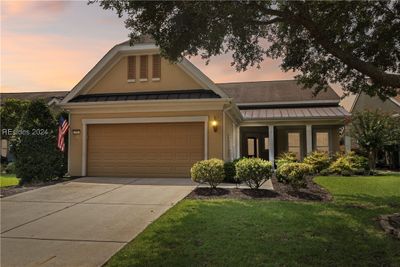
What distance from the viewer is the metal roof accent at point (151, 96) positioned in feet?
46.1

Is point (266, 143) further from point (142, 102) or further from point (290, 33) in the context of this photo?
point (290, 33)

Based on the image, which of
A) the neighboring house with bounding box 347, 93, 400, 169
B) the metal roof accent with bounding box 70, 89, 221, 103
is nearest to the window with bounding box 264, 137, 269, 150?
the neighboring house with bounding box 347, 93, 400, 169

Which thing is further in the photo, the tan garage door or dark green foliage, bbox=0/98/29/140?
dark green foliage, bbox=0/98/29/140

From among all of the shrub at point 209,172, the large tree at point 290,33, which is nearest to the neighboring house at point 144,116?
the shrub at point 209,172

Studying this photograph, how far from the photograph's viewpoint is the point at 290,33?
851cm

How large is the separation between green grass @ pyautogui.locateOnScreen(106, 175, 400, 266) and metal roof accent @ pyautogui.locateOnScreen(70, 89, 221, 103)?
242 inches

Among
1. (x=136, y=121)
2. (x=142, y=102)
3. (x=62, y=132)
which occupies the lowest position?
(x=62, y=132)

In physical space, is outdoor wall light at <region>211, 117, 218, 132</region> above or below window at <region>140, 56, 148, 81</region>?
below

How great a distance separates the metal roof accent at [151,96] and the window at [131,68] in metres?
0.75

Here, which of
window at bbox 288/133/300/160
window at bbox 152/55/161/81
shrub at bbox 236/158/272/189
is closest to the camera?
shrub at bbox 236/158/272/189

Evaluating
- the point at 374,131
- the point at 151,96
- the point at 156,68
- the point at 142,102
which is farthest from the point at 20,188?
the point at 374,131

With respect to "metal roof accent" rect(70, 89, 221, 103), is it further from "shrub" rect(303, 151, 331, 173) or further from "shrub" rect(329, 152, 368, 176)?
"shrub" rect(329, 152, 368, 176)

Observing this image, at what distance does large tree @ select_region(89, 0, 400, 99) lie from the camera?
21.3 feet

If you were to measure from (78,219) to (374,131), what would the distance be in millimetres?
16045
